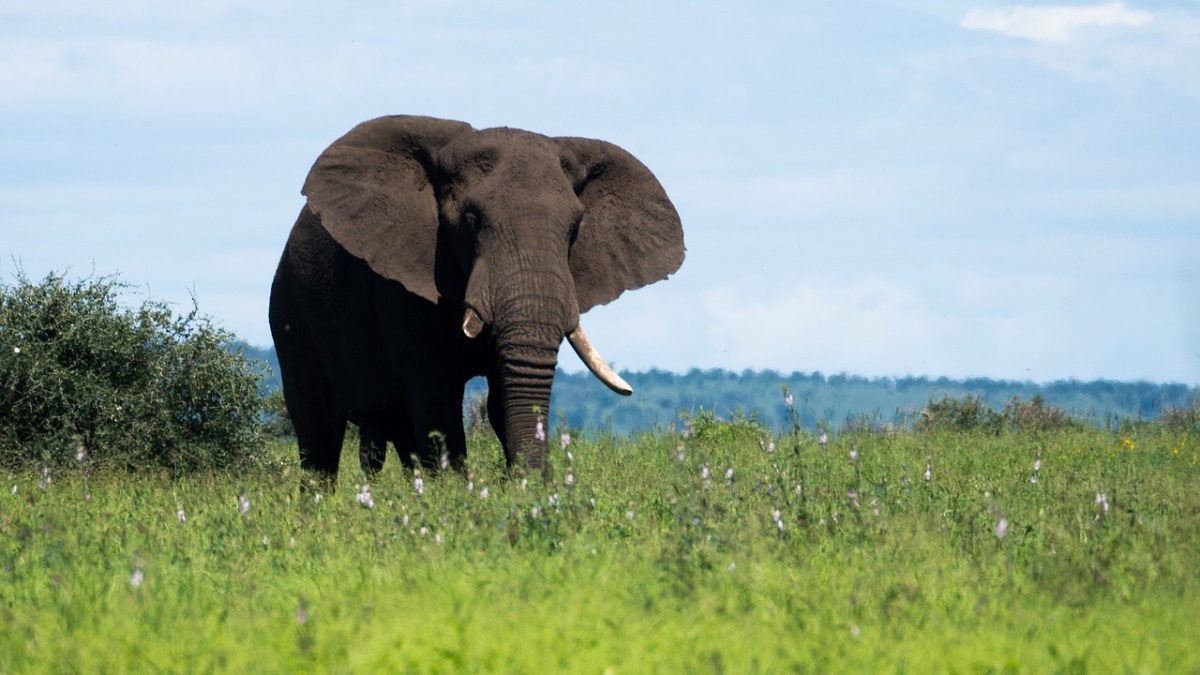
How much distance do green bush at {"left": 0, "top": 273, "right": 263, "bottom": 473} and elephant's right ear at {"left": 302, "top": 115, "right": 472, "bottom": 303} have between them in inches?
243

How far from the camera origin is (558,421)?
9172 mm

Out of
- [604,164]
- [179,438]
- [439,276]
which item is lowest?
[179,438]

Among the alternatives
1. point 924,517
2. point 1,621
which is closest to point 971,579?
point 924,517

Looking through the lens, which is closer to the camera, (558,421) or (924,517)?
(924,517)

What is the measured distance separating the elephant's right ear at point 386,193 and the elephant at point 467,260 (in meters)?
0.01

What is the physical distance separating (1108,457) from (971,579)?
27.5 ft

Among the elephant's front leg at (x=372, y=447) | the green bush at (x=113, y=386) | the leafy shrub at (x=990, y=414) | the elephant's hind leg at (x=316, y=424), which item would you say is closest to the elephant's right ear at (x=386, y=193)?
the elephant's front leg at (x=372, y=447)

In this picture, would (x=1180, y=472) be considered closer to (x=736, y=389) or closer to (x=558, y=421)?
(x=558, y=421)

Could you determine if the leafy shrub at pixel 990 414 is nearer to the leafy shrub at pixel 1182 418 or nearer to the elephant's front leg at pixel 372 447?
the leafy shrub at pixel 1182 418

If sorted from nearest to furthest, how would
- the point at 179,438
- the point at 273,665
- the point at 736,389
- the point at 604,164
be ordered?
the point at 273,665 → the point at 604,164 → the point at 179,438 → the point at 736,389

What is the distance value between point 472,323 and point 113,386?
29.6ft

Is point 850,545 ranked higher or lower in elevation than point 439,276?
lower

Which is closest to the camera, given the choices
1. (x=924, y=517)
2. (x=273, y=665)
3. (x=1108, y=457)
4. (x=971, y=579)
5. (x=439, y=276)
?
(x=273, y=665)

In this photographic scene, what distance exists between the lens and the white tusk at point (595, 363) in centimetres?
1095
